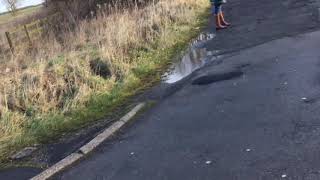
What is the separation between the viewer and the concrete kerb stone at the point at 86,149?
6993mm

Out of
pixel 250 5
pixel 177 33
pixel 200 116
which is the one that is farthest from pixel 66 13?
pixel 200 116

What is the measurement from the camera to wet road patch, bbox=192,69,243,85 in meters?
9.86

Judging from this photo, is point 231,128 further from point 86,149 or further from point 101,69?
point 101,69

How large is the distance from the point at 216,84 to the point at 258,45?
2.98 meters

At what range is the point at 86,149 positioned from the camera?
24.9 ft

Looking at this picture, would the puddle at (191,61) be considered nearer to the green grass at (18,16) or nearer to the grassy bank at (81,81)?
the grassy bank at (81,81)

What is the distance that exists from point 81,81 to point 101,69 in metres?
1.02

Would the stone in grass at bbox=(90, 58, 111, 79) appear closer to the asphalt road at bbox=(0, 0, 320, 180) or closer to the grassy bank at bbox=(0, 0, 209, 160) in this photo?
the grassy bank at bbox=(0, 0, 209, 160)

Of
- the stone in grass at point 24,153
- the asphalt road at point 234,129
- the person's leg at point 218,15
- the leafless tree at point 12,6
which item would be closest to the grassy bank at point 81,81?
the stone in grass at point 24,153

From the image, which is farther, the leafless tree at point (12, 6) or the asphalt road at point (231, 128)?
the leafless tree at point (12, 6)

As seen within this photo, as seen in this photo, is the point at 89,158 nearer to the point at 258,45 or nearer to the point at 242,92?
the point at 242,92

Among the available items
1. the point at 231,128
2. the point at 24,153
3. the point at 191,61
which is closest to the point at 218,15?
the point at 191,61

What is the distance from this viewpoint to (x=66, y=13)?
27.1 metres

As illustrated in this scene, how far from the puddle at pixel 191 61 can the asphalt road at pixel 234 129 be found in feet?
1.70
